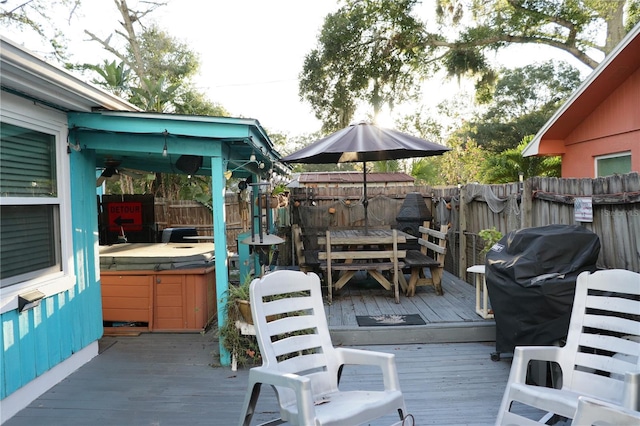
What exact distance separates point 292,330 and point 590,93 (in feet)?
19.6

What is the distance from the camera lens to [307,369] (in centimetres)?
257

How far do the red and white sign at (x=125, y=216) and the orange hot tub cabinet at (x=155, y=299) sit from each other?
4.13 meters

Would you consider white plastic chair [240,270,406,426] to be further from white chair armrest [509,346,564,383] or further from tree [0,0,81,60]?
tree [0,0,81,60]

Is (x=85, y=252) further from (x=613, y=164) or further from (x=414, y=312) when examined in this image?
(x=613, y=164)

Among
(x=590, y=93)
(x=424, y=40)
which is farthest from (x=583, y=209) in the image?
(x=424, y=40)

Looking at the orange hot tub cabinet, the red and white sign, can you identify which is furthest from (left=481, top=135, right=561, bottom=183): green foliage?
the orange hot tub cabinet

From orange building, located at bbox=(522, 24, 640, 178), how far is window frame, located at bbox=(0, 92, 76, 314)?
606 cm

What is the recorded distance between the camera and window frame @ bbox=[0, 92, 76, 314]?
301cm

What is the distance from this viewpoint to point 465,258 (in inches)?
272

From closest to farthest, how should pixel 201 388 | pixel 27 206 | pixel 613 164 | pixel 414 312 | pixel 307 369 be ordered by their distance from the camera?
1. pixel 307 369
2. pixel 27 206
3. pixel 201 388
4. pixel 414 312
5. pixel 613 164

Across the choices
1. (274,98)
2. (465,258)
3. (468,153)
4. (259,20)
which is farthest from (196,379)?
(274,98)

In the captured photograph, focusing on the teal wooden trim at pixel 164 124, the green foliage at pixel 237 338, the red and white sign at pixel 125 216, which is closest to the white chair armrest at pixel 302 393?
the green foliage at pixel 237 338

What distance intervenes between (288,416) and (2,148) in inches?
102

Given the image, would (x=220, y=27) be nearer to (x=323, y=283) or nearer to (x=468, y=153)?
(x=468, y=153)
